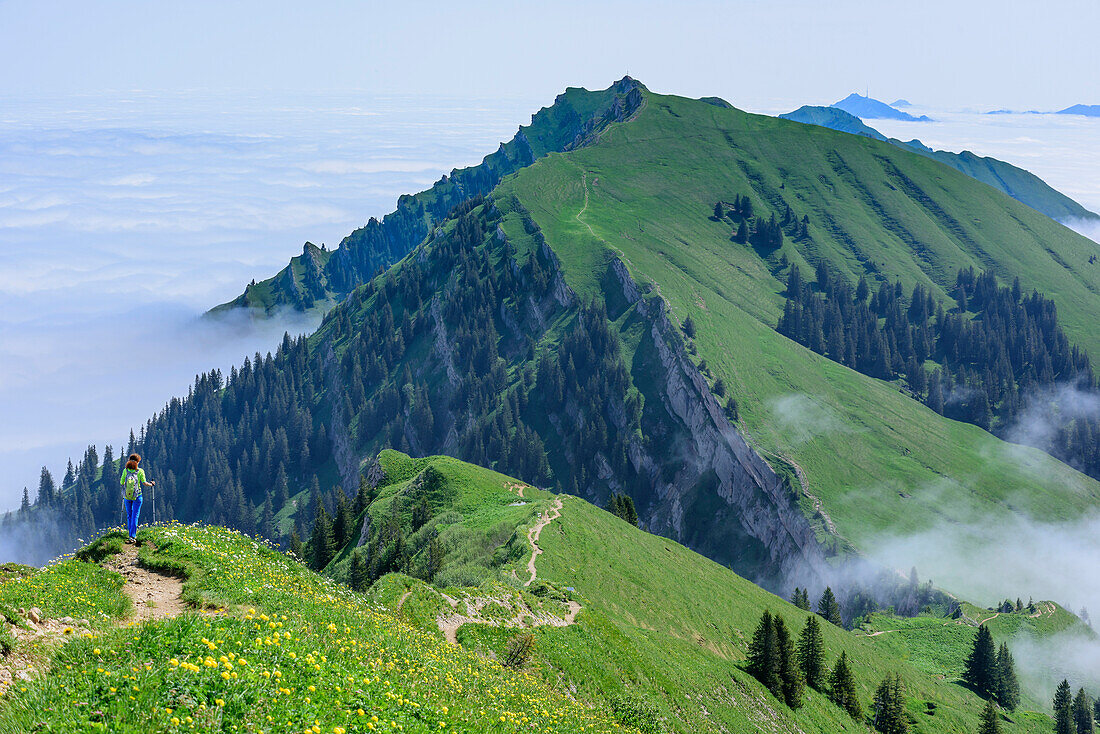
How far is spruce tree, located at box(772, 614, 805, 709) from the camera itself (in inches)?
2645

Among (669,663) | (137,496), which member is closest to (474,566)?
(669,663)

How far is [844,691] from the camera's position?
77.4 metres

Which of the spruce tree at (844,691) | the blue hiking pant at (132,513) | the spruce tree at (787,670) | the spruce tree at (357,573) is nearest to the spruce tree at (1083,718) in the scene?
the spruce tree at (844,691)

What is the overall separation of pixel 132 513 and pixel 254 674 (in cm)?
2066

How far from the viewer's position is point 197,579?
93.0 feet

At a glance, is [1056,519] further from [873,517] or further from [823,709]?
[823,709]

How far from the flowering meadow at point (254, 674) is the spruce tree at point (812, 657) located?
174ft

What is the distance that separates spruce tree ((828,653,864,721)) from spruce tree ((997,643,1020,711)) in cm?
4932

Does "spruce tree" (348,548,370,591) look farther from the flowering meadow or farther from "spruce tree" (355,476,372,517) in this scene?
the flowering meadow

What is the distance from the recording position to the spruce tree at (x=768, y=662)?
66.6 m

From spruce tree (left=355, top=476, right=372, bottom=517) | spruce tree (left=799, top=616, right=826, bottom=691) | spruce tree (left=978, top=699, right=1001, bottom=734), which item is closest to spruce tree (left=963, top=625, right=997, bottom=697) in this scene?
spruce tree (left=978, top=699, right=1001, bottom=734)

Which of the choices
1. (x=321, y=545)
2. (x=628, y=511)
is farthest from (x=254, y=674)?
(x=628, y=511)

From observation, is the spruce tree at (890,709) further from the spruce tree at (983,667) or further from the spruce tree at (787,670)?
the spruce tree at (983,667)

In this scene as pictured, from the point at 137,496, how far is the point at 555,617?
1044 inches
